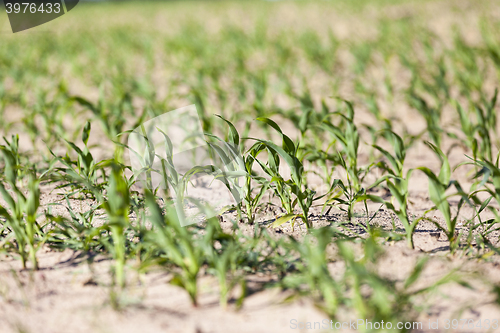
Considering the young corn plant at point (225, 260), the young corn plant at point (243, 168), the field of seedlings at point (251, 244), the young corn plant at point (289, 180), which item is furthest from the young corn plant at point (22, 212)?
the young corn plant at point (289, 180)

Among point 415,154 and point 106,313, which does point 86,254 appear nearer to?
point 106,313

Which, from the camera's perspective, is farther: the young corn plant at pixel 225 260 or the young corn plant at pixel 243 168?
the young corn plant at pixel 243 168

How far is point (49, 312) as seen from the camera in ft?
4.67

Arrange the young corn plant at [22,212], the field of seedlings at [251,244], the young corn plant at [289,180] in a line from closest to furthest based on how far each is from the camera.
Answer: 1. the field of seedlings at [251,244]
2. the young corn plant at [22,212]
3. the young corn plant at [289,180]

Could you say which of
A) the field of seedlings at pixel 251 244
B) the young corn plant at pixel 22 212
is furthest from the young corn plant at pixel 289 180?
the young corn plant at pixel 22 212

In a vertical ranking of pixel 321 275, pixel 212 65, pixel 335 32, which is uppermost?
pixel 335 32

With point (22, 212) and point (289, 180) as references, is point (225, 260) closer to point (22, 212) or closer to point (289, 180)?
point (289, 180)

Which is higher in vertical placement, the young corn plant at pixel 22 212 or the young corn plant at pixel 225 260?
the young corn plant at pixel 22 212

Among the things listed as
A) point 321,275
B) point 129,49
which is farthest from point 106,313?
point 129,49

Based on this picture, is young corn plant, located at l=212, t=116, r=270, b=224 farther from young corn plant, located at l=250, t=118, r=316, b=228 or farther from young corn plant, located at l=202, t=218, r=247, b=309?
young corn plant, located at l=202, t=218, r=247, b=309

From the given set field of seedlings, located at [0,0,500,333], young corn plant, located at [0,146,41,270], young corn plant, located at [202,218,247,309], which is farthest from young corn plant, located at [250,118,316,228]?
young corn plant, located at [0,146,41,270]

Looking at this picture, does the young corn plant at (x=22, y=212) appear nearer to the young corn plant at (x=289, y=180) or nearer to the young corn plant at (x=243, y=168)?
the young corn plant at (x=243, y=168)

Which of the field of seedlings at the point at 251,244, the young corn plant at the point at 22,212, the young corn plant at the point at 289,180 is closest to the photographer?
the field of seedlings at the point at 251,244

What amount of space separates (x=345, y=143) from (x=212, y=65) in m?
3.66
